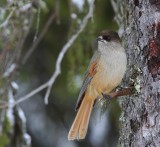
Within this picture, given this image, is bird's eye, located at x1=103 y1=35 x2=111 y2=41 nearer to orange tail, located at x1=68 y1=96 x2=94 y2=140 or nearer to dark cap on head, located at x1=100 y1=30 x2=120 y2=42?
dark cap on head, located at x1=100 y1=30 x2=120 y2=42

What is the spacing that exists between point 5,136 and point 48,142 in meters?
1.93

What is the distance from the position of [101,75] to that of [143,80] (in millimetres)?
559

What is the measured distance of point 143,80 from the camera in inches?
170

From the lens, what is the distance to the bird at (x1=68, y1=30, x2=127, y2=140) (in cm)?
463

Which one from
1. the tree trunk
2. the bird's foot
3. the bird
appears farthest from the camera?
the bird

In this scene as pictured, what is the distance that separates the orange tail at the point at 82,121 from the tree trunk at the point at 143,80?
0.41 m

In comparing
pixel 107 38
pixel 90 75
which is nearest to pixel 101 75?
pixel 90 75

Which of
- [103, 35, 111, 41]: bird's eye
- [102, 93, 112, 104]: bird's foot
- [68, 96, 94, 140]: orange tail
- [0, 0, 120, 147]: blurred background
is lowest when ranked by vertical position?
[0, 0, 120, 147]: blurred background

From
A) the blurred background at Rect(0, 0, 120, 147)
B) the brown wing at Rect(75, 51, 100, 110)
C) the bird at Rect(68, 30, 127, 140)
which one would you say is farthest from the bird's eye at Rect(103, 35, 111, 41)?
the blurred background at Rect(0, 0, 120, 147)

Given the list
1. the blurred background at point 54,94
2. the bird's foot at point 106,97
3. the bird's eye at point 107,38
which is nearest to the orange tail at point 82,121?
the bird's foot at point 106,97

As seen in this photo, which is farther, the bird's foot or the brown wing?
the brown wing

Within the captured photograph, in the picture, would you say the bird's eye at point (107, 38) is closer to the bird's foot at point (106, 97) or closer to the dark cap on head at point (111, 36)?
the dark cap on head at point (111, 36)

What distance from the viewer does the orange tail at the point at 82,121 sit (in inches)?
191

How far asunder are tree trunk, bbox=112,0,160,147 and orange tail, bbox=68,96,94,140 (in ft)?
1.34
